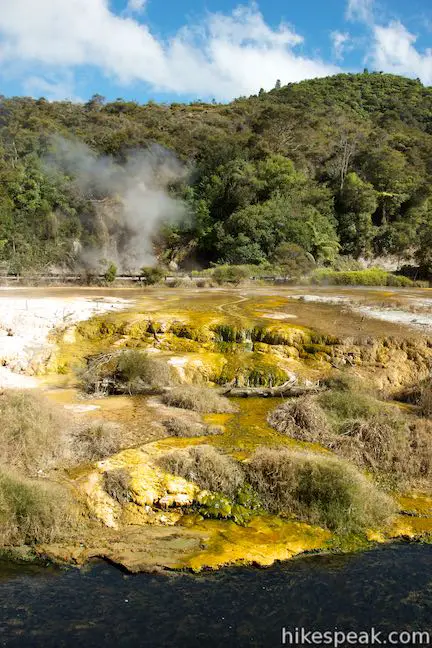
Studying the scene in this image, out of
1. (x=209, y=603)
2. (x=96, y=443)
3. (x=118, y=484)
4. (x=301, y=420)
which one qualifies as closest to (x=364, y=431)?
(x=301, y=420)

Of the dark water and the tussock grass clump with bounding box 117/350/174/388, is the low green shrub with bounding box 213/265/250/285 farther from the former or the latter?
the dark water

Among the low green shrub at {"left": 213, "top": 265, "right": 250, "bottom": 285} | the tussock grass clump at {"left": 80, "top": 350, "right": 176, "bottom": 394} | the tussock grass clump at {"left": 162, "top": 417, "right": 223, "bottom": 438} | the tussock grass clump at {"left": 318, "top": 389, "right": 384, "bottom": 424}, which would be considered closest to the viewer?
the tussock grass clump at {"left": 162, "top": 417, "right": 223, "bottom": 438}

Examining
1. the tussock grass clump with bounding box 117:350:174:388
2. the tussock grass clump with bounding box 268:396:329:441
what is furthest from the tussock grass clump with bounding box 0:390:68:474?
the tussock grass clump with bounding box 268:396:329:441

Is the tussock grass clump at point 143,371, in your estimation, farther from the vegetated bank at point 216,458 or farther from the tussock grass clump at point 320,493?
the tussock grass clump at point 320,493

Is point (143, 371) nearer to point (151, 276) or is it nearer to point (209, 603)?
point (209, 603)

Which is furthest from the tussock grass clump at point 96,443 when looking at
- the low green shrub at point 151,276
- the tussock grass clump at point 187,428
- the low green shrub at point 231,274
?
the low green shrub at point 231,274

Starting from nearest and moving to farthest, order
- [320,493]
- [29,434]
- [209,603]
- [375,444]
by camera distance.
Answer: [209,603] → [320,493] → [29,434] → [375,444]
